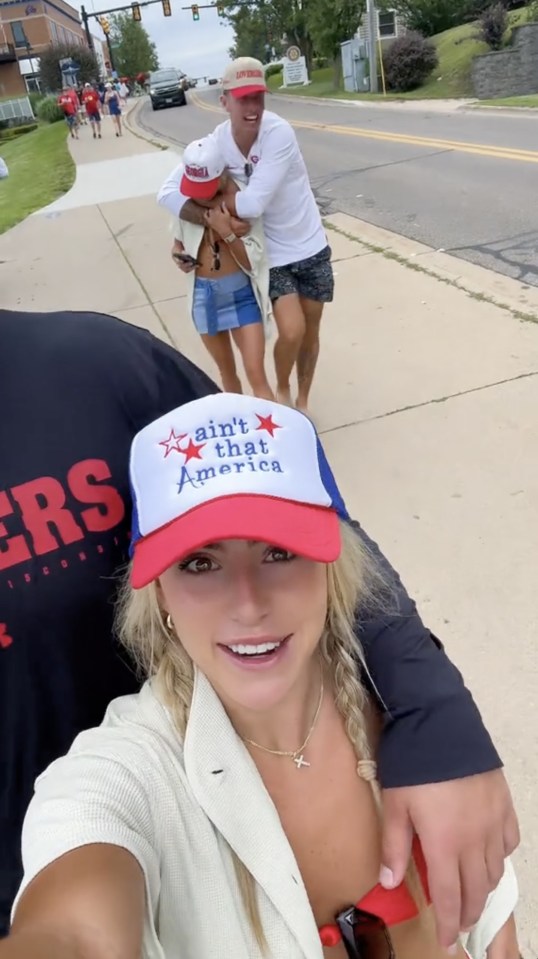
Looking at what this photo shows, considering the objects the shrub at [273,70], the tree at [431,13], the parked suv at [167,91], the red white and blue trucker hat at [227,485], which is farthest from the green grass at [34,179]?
the shrub at [273,70]

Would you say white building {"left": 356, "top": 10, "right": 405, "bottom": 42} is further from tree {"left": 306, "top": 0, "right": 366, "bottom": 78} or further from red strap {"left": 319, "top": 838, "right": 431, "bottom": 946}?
red strap {"left": 319, "top": 838, "right": 431, "bottom": 946}

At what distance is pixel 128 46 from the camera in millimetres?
94250

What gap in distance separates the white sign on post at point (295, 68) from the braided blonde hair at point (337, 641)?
146 ft

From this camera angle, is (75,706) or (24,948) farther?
(75,706)

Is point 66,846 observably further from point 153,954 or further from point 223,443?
point 223,443

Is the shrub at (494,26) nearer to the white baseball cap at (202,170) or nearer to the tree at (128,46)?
the white baseball cap at (202,170)

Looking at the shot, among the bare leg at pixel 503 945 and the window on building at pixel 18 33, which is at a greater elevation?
the window on building at pixel 18 33

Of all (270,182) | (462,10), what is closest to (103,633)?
(270,182)

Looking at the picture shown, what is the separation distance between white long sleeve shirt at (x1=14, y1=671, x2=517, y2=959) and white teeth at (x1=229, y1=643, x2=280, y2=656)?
0.11m

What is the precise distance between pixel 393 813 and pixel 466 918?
171 mm

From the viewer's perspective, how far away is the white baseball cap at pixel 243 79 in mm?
3455

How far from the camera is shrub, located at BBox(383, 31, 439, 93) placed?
25.3 meters

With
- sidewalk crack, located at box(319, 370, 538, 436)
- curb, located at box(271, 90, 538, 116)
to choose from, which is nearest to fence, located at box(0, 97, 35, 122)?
curb, located at box(271, 90, 538, 116)

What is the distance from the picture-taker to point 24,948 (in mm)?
772
